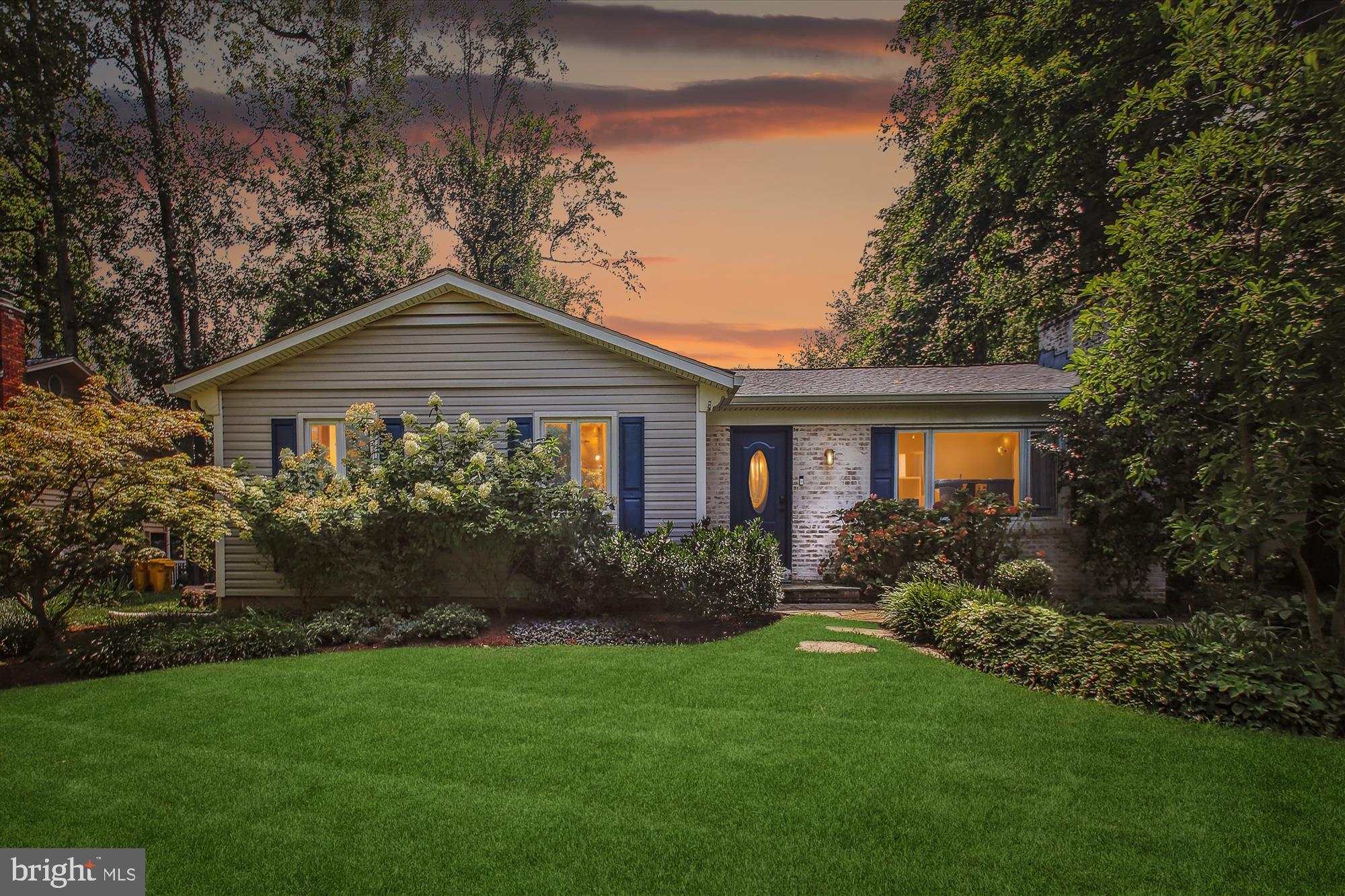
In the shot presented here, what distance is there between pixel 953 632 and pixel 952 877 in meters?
4.22

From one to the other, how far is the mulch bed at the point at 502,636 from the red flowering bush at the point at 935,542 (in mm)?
1851

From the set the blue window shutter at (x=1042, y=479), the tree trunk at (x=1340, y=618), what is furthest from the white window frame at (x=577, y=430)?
the tree trunk at (x=1340, y=618)

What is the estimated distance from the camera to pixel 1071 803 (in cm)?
383

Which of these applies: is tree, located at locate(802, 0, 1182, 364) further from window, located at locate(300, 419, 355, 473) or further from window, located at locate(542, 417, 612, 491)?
window, located at locate(300, 419, 355, 473)

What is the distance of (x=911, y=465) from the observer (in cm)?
1204

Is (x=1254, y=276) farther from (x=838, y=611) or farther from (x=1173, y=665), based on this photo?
(x=838, y=611)

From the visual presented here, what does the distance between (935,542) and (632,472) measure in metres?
4.27

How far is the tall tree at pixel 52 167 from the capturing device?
16062 mm

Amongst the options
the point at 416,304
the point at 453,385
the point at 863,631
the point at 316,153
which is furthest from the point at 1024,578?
the point at 316,153

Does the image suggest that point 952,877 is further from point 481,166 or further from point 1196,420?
point 481,166

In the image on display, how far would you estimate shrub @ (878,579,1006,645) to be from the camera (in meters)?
7.62

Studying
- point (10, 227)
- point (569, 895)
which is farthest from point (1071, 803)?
point (10, 227)

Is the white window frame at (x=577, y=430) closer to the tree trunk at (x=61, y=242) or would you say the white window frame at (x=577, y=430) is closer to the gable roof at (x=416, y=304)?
the gable roof at (x=416, y=304)

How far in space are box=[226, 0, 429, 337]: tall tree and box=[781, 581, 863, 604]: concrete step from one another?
13.6 m
